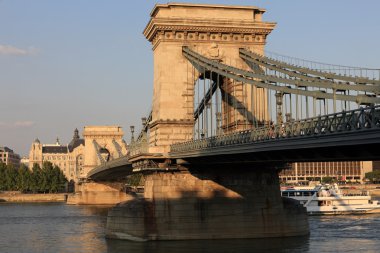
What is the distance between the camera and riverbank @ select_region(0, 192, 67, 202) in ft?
547

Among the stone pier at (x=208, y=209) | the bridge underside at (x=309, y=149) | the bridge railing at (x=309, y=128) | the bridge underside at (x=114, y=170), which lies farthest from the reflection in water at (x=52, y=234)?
the bridge railing at (x=309, y=128)

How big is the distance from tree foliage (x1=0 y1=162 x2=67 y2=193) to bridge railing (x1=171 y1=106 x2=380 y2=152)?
421 feet

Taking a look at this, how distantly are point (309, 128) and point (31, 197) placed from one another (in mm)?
141281

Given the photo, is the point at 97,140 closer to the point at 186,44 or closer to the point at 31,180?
the point at 31,180

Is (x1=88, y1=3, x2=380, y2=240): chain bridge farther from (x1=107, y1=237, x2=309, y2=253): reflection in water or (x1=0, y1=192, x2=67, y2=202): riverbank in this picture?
(x1=0, y1=192, x2=67, y2=202): riverbank

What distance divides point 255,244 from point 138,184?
143639 millimetres

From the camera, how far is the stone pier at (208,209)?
5775cm

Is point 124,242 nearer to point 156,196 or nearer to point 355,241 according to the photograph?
point 156,196

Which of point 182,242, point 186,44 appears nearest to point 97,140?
point 186,44

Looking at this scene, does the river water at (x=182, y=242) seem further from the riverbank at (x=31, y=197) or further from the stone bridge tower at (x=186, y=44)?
the riverbank at (x=31, y=197)

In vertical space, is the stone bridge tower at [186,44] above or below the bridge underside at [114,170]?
above

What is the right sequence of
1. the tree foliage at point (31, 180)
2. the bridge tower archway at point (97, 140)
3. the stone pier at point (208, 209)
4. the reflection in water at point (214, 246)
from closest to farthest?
1. the reflection in water at point (214, 246)
2. the stone pier at point (208, 209)
3. the bridge tower archway at point (97, 140)
4. the tree foliage at point (31, 180)

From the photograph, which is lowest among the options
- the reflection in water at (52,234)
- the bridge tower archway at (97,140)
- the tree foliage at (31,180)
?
the reflection in water at (52,234)

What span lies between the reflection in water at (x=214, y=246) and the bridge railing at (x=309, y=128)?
301 inches
